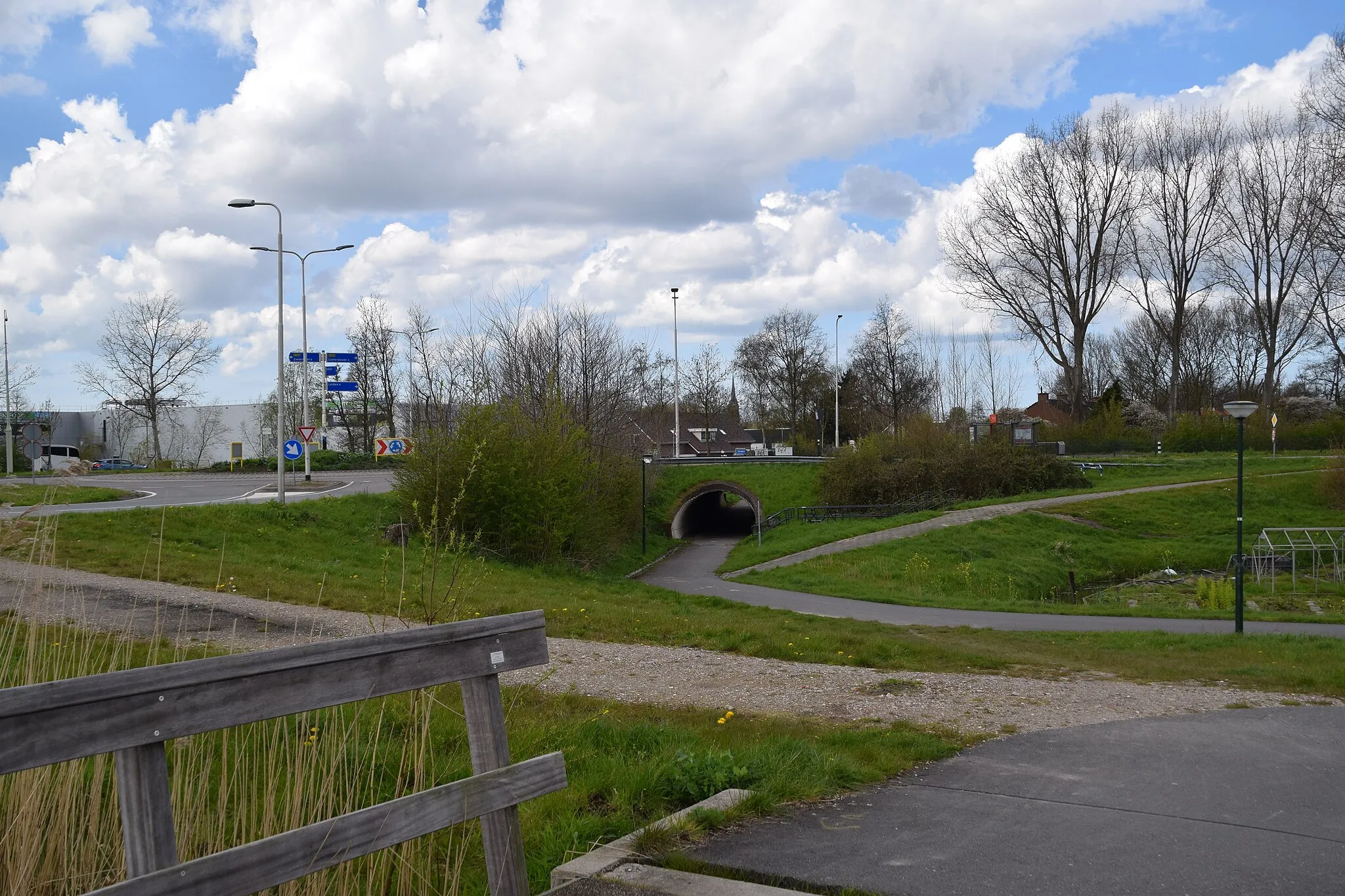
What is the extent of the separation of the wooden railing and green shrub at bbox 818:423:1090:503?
143 feet

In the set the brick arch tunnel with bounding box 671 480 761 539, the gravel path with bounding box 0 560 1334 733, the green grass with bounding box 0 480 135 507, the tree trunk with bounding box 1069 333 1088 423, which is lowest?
the brick arch tunnel with bounding box 671 480 761 539

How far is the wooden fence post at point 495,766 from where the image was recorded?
3.58 meters

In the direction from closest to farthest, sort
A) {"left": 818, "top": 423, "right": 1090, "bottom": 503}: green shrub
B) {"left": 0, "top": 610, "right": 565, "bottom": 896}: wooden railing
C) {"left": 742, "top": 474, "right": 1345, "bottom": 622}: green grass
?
{"left": 0, "top": 610, "right": 565, "bottom": 896}: wooden railing, {"left": 742, "top": 474, "right": 1345, "bottom": 622}: green grass, {"left": 818, "top": 423, "right": 1090, "bottom": 503}: green shrub

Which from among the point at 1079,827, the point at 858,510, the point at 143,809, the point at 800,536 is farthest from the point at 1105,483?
the point at 143,809

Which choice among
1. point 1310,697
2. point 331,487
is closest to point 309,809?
point 1310,697

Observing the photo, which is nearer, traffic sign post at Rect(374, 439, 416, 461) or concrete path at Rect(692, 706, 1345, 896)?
concrete path at Rect(692, 706, 1345, 896)

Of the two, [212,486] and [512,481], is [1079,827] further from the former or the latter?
[212,486]

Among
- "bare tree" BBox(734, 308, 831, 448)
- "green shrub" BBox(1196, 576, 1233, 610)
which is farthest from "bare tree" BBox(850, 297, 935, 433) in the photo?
"green shrub" BBox(1196, 576, 1233, 610)

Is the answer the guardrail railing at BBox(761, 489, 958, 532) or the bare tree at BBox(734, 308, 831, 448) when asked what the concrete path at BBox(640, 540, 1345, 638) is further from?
the bare tree at BBox(734, 308, 831, 448)

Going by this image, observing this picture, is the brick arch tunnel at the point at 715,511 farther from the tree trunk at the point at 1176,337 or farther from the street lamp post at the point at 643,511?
the tree trunk at the point at 1176,337

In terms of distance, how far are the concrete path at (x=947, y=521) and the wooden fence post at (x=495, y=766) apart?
97.7 ft

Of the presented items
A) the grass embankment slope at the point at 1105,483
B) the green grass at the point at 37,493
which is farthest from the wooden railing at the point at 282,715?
the grass embankment slope at the point at 1105,483

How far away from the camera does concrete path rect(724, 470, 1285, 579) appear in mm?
36094

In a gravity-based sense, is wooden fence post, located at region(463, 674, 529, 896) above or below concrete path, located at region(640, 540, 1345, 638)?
above
